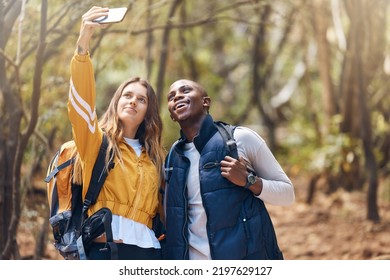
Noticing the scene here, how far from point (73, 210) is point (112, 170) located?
0.99 feet

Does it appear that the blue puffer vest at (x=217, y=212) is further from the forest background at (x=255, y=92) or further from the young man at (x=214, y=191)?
the forest background at (x=255, y=92)

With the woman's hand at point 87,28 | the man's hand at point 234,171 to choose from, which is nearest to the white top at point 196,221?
the man's hand at point 234,171

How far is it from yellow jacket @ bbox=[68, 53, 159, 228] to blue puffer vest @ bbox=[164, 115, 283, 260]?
13cm

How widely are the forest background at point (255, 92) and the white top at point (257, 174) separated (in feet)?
5.57

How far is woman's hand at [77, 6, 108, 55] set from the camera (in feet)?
11.2

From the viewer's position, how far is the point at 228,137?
141 inches

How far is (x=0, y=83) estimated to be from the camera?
5.05 metres

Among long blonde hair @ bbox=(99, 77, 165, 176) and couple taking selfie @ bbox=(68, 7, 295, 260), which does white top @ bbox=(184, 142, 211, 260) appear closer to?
couple taking selfie @ bbox=(68, 7, 295, 260)

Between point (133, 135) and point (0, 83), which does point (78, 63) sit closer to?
point (133, 135)

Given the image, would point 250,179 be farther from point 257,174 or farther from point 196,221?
point 196,221

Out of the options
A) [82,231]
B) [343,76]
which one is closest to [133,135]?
[82,231]

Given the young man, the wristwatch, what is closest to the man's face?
the young man

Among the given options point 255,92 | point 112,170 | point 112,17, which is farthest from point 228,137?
point 255,92
